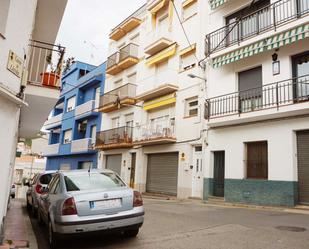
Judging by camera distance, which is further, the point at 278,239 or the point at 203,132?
the point at 203,132

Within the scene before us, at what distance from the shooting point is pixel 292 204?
506 inches

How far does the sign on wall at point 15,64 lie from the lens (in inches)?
235

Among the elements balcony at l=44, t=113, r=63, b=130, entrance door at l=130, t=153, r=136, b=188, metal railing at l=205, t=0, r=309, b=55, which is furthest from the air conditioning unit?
metal railing at l=205, t=0, r=309, b=55

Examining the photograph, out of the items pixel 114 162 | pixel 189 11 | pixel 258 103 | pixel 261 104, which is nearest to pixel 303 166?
pixel 261 104

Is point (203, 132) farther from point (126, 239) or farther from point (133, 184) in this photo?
point (126, 239)

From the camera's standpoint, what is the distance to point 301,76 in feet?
42.2

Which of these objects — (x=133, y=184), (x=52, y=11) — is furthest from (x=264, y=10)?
(x=133, y=184)

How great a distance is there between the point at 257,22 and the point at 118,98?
43.3 ft

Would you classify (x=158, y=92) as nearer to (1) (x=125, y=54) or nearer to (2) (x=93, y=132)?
(1) (x=125, y=54)

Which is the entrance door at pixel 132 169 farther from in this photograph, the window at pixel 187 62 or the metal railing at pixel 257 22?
the metal railing at pixel 257 22

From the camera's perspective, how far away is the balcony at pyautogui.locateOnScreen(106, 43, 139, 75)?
25.6 meters

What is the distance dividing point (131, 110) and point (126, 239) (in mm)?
18759

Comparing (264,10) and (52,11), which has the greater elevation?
(264,10)

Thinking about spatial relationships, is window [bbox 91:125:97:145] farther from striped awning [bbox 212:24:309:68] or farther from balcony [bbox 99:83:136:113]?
striped awning [bbox 212:24:309:68]
